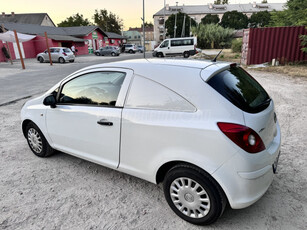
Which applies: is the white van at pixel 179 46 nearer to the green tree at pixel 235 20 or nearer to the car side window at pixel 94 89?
the car side window at pixel 94 89

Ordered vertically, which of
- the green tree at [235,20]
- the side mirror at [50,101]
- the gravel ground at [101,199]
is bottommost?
the gravel ground at [101,199]

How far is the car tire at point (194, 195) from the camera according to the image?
80.6 inches

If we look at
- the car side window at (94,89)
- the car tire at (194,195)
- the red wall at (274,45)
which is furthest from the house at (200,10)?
the car tire at (194,195)

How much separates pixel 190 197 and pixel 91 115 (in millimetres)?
1445

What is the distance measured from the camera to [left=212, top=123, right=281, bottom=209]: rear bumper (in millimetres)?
1880

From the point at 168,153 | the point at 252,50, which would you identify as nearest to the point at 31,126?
the point at 168,153

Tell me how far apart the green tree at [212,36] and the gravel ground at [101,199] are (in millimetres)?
36736

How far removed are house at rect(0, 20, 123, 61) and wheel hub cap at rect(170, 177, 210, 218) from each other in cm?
2895

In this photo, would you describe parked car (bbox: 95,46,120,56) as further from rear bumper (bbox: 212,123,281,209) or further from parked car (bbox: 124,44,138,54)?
rear bumper (bbox: 212,123,281,209)

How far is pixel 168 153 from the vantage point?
2160mm

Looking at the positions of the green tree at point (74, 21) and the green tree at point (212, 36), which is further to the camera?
the green tree at point (74, 21)

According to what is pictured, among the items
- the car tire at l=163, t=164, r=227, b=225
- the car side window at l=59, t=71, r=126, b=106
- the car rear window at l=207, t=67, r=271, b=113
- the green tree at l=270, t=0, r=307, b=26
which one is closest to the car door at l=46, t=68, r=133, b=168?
the car side window at l=59, t=71, r=126, b=106

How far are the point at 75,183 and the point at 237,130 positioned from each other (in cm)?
221

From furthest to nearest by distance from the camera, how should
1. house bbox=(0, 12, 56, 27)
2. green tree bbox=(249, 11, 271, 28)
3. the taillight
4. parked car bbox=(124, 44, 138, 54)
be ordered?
green tree bbox=(249, 11, 271, 28)
house bbox=(0, 12, 56, 27)
parked car bbox=(124, 44, 138, 54)
the taillight
